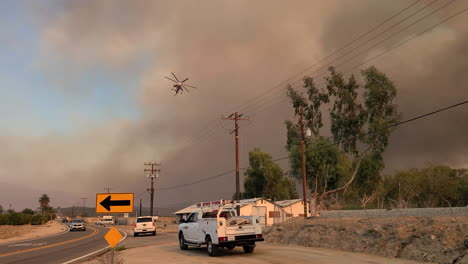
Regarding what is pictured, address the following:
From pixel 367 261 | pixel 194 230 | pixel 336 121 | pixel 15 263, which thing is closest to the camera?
pixel 367 261

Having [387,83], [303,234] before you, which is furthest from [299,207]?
[303,234]

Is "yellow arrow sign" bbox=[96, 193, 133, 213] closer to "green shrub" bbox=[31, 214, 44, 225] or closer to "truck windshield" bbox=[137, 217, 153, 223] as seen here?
"truck windshield" bbox=[137, 217, 153, 223]

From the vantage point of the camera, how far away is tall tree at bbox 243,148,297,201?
258 ft

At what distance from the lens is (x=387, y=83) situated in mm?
49812

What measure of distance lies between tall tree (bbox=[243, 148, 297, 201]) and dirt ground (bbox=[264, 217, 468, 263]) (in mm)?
52201

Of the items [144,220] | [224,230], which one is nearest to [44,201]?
[144,220]

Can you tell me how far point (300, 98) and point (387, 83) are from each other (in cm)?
1297

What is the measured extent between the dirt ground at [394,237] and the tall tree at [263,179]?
171 ft

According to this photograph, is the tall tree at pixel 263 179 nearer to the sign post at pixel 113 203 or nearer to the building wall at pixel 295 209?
the building wall at pixel 295 209

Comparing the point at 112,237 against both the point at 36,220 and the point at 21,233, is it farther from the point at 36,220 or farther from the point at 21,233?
the point at 36,220

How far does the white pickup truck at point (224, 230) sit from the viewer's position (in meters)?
17.3

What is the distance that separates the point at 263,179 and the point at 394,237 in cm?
6126

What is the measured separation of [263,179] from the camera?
7925 cm

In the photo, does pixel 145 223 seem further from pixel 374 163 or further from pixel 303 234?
pixel 374 163
